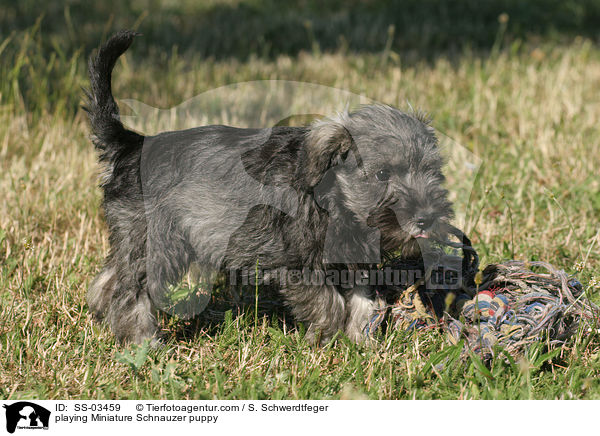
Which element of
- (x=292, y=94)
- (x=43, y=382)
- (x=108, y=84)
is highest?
(x=108, y=84)

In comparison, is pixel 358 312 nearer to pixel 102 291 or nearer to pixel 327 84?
pixel 102 291

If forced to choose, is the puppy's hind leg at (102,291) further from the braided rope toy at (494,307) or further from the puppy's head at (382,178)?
the braided rope toy at (494,307)

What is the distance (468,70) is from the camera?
781 cm

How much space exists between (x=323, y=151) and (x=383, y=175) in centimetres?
31

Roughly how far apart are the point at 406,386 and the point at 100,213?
2676 millimetres

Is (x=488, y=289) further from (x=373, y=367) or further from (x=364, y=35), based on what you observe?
(x=364, y=35)

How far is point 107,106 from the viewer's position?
3178 mm

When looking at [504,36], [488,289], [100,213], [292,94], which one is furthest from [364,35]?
[488,289]
